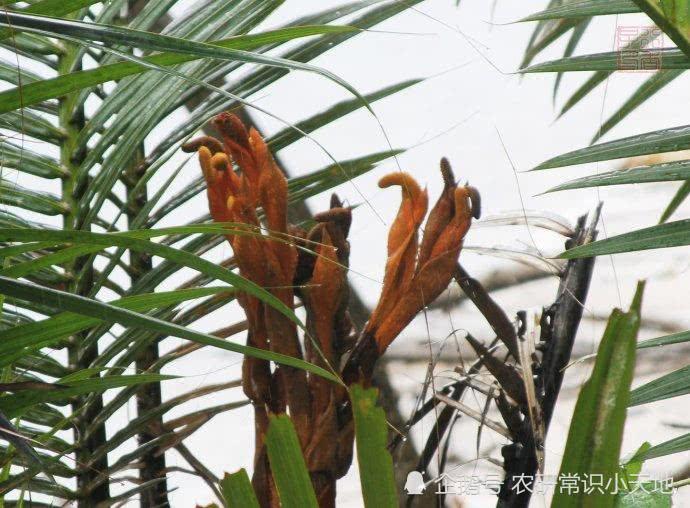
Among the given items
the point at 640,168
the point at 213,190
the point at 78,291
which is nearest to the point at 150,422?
the point at 78,291

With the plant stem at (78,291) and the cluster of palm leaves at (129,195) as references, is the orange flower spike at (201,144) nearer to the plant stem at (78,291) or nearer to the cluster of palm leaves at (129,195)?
the cluster of palm leaves at (129,195)

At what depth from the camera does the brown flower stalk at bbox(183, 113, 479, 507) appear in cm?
47

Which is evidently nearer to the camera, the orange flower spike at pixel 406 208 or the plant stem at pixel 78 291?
the orange flower spike at pixel 406 208

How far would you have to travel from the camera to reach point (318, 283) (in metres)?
0.48

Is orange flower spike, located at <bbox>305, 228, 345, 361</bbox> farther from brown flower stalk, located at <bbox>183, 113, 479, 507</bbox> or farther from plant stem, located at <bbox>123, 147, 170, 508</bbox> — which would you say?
plant stem, located at <bbox>123, 147, 170, 508</bbox>

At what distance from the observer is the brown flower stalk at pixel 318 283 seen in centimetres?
47

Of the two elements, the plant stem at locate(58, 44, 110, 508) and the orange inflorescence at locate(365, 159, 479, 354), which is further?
the plant stem at locate(58, 44, 110, 508)

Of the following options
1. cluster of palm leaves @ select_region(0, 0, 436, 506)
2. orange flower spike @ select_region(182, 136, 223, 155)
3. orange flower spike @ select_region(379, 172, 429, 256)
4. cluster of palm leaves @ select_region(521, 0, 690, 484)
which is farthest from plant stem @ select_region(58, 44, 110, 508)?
cluster of palm leaves @ select_region(521, 0, 690, 484)

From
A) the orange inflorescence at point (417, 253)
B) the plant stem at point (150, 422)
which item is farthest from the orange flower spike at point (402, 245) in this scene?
the plant stem at point (150, 422)

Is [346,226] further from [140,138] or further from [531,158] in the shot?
[531,158]

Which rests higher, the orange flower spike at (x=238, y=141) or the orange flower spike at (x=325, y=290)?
the orange flower spike at (x=238, y=141)

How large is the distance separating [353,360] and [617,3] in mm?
284

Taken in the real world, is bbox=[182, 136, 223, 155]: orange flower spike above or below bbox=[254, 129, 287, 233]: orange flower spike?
above

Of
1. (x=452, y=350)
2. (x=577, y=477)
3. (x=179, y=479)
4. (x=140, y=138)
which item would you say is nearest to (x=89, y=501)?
(x=140, y=138)
